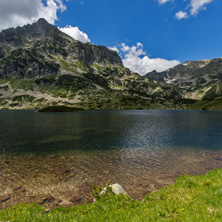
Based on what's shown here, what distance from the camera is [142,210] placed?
33.5 feet

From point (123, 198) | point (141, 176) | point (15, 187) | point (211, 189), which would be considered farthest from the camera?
point (141, 176)

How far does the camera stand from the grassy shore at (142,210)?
9.27 m

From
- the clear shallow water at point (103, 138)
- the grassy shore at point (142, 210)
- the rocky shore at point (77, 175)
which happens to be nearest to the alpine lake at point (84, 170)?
the rocky shore at point (77, 175)

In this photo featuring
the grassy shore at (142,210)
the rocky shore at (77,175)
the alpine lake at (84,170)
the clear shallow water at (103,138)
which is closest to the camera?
the grassy shore at (142,210)

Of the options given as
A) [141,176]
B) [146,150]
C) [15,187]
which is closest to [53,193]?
[15,187]

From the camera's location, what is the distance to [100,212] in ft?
34.0

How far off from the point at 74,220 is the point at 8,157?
29.1 m

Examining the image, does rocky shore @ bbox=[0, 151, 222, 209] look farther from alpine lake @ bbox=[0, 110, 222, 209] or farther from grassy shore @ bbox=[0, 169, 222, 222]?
grassy shore @ bbox=[0, 169, 222, 222]

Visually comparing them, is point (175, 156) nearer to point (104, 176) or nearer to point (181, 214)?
point (104, 176)

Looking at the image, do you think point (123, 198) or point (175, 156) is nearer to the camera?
point (123, 198)

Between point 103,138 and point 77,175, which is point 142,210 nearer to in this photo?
point 77,175

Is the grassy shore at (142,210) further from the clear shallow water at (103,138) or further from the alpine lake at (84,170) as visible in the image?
the clear shallow water at (103,138)

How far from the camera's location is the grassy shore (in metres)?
9.27

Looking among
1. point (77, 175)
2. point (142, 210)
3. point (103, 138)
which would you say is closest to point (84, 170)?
point (77, 175)
